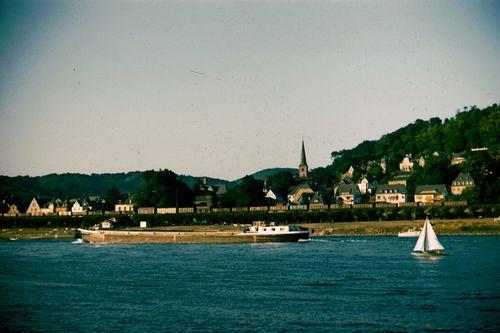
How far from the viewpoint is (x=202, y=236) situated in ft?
382

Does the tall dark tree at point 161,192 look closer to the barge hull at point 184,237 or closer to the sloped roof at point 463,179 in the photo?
the barge hull at point 184,237

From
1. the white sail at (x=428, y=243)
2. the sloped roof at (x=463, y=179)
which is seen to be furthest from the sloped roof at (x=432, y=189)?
the white sail at (x=428, y=243)

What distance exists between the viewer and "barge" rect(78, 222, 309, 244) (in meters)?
110

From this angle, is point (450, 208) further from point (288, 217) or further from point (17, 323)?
point (17, 323)

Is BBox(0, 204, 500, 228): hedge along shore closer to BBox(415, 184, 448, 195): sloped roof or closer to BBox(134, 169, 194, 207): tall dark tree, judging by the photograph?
BBox(134, 169, 194, 207): tall dark tree

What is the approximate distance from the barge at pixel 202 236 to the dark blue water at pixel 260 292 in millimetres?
22300

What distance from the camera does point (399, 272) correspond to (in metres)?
63.4

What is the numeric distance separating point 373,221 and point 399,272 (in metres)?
77.1

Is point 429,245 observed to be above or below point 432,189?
Result: below

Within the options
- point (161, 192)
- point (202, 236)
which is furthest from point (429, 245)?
point (161, 192)

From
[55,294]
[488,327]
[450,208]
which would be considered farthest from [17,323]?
[450,208]

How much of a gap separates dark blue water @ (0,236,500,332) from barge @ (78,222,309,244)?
22.3 m

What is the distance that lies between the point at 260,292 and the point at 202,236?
62.8m

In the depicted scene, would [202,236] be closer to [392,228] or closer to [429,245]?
[392,228]
